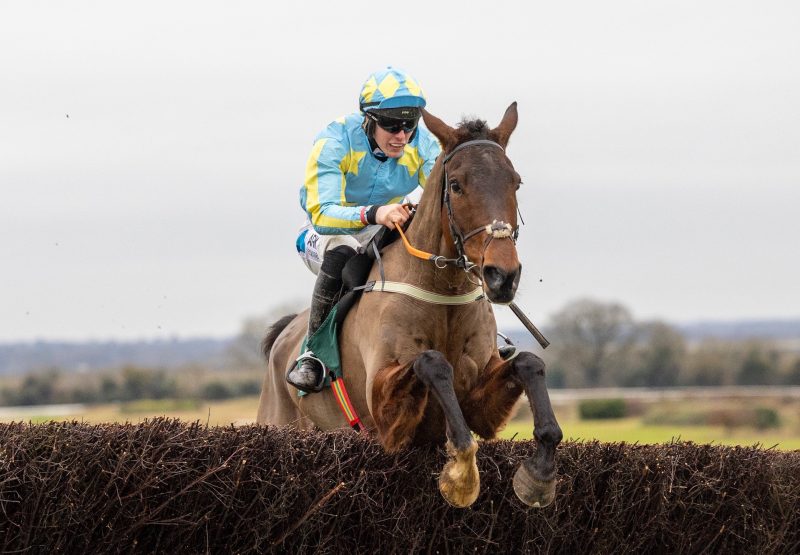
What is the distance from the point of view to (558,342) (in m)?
56.2

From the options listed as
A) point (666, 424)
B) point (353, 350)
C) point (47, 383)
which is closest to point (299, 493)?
point (353, 350)

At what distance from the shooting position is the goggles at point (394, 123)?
22.2ft

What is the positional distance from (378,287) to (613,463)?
5.26 feet

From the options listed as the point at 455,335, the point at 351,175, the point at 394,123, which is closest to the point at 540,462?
the point at 455,335

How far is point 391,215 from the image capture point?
6.41 m

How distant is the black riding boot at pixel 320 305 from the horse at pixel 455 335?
227 millimetres

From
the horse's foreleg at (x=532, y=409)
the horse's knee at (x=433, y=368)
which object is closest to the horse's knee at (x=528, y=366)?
the horse's foreleg at (x=532, y=409)

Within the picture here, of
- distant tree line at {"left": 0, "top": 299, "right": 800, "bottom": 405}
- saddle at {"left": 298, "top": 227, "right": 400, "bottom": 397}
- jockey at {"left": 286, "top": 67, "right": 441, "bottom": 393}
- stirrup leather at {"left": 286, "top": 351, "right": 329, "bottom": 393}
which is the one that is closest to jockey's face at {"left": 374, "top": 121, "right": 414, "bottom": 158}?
jockey at {"left": 286, "top": 67, "right": 441, "bottom": 393}

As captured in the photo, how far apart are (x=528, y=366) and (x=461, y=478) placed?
26.6 inches

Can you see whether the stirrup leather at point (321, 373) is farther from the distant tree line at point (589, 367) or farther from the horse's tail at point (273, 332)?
the distant tree line at point (589, 367)

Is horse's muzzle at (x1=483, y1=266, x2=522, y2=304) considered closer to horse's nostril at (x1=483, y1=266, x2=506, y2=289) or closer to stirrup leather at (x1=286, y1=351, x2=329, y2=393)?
horse's nostril at (x1=483, y1=266, x2=506, y2=289)

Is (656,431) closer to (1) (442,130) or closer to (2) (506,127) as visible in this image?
(2) (506,127)

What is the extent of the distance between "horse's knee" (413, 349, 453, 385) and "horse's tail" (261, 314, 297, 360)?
120 inches

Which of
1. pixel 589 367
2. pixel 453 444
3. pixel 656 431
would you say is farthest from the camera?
pixel 589 367
